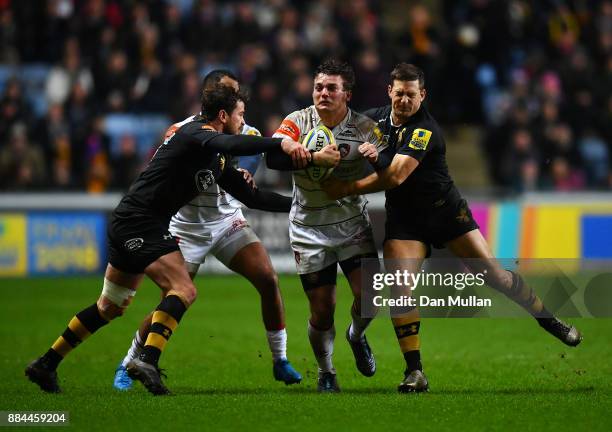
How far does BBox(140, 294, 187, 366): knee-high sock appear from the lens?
26.5ft

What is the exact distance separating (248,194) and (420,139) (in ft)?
5.02

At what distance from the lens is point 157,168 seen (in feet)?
27.7

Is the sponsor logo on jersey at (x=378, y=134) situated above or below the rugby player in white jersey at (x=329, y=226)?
above

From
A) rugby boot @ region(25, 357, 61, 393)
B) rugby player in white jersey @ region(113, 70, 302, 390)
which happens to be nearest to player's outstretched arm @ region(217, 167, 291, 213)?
rugby player in white jersey @ region(113, 70, 302, 390)

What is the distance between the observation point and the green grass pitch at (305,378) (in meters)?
7.34

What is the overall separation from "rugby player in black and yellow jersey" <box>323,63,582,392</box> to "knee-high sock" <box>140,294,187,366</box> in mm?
1439

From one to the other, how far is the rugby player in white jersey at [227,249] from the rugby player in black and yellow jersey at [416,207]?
97 centimetres

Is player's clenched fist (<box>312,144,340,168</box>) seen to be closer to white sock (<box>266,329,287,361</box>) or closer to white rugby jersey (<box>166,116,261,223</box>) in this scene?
white rugby jersey (<box>166,116,261,223</box>)

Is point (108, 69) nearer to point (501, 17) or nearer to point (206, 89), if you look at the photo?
point (501, 17)

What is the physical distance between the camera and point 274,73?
66.4ft

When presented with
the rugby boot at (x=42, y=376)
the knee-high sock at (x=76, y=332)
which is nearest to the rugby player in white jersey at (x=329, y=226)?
the knee-high sock at (x=76, y=332)

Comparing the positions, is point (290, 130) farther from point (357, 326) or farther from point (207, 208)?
point (357, 326)

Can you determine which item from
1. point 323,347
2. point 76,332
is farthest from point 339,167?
point 76,332

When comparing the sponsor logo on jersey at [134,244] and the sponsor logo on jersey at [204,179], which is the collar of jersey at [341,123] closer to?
the sponsor logo on jersey at [204,179]
